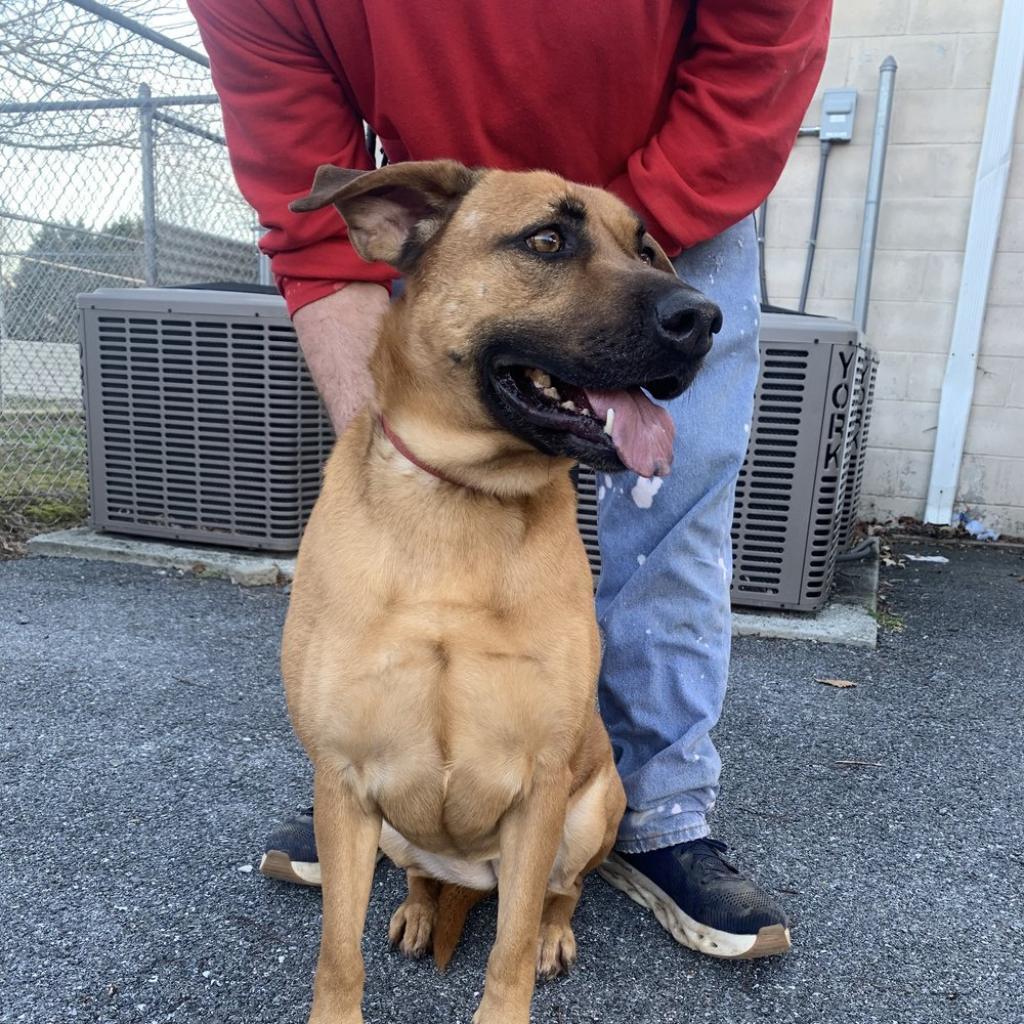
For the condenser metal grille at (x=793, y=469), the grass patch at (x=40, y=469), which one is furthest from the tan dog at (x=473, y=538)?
the grass patch at (x=40, y=469)

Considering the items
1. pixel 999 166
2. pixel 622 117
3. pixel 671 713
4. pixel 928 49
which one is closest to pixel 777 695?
pixel 671 713

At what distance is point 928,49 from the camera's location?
19.2 feet

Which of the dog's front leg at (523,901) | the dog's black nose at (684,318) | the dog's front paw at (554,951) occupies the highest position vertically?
the dog's black nose at (684,318)

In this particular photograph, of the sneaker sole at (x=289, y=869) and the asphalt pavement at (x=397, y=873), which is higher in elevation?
the sneaker sole at (x=289, y=869)

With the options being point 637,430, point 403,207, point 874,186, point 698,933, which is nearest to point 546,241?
point 403,207

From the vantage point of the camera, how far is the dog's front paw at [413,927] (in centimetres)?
191

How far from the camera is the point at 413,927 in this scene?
6.35 feet

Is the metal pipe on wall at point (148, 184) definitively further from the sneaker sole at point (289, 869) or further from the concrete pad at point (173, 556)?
the sneaker sole at point (289, 869)

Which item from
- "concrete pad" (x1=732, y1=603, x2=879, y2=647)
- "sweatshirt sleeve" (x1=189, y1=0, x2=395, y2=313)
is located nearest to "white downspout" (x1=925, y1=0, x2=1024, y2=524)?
"concrete pad" (x1=732, y1=603, x2=879, y2=647)

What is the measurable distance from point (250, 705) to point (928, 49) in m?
5.87

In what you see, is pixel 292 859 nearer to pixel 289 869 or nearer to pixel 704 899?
pixel 289 869

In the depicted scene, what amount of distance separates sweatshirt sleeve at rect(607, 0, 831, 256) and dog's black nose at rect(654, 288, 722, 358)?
531mm

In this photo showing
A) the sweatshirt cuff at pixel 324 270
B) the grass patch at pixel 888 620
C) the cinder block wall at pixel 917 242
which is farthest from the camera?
the cinder block wall at pixel 917 242

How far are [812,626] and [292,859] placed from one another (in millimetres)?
2830
